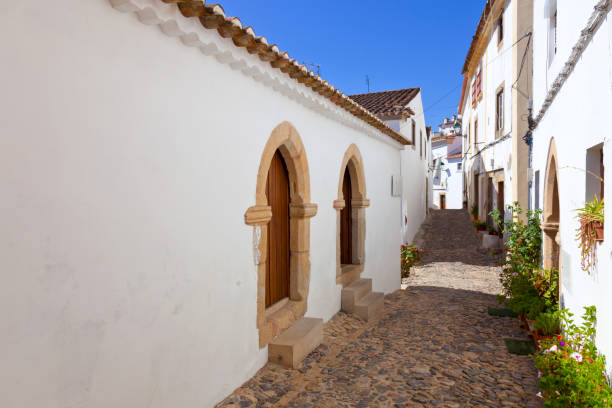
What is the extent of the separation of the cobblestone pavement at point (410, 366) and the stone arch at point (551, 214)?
1.36 meters

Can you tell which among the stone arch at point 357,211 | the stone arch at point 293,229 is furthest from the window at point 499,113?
the stone arch at point 293,229

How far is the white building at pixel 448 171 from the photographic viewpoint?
34.7m

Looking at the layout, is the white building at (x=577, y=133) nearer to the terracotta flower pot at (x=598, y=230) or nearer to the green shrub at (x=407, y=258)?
the terracotta flower pot at (x=598, y=230)

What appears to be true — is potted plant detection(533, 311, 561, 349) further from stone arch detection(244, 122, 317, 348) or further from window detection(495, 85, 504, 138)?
window detection(495, 85, 504, 138)

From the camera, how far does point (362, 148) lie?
26.5 ft

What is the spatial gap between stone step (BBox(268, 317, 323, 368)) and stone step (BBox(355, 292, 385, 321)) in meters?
1.76

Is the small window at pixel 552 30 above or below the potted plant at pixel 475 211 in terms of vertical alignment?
above

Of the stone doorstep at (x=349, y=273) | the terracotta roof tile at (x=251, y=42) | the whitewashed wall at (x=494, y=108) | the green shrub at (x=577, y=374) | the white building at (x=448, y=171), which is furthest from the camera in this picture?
the white building at (x=448, y=171)

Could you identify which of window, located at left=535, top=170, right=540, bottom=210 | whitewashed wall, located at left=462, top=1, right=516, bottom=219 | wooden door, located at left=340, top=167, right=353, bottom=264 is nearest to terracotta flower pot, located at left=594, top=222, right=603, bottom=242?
wooden door, located at left=340, top=167, right=353, bottom=264

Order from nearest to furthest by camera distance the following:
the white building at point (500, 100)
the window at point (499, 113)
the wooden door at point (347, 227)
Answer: the wooden door at point (347, 227) → the white building at point (500, 100) → the window at point (499, 113)

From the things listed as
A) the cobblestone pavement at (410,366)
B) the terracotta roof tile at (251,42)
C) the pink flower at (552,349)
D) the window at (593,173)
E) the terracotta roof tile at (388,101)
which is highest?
the terracotta roof tile at (388,101)

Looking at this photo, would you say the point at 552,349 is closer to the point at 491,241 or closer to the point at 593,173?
the point at 593,173

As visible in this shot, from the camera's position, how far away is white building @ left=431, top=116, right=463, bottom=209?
34.7 meters

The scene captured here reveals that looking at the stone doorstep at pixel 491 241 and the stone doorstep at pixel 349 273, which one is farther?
the stone doorstep at pixel 491 241
